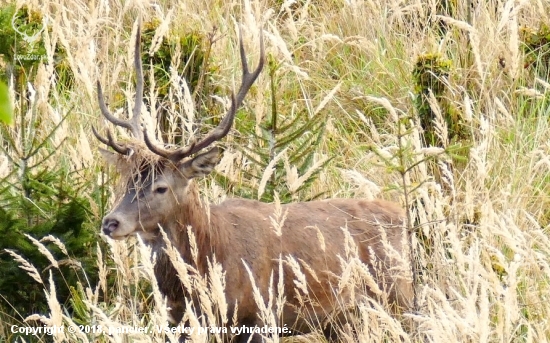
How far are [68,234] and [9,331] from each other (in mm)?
606

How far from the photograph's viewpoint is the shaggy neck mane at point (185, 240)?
512 centimetres

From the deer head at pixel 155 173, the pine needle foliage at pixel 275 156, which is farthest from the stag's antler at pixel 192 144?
the pine needle foliage at pixel 275 156

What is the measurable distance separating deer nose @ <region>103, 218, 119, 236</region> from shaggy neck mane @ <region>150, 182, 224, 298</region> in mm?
399

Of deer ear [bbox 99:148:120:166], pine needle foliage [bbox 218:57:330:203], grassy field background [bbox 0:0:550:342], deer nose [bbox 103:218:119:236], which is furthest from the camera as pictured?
pine needle foliage [bbox 218:57:330:203]

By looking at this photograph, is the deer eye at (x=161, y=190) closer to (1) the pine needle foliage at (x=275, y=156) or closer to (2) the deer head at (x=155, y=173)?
(2) the deer head at (x=155, y=173)

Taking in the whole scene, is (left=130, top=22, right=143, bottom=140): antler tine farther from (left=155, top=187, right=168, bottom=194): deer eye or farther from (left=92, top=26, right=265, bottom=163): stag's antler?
(left=155, top=187, right=168, bottom=194): deer eye

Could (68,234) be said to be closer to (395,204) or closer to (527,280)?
(395,204)

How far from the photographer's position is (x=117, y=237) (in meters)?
4.75

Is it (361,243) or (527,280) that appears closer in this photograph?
(527,280)

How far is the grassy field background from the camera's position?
492 centimetres

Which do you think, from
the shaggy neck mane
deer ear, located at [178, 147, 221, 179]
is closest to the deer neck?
the shaggy neck mane

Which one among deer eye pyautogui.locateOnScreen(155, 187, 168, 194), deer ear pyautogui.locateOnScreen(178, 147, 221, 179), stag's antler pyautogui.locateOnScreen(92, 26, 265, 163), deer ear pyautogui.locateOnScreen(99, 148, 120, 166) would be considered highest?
stag's antler pyautogui.locateOnScreen(92, 26, 265, 163)

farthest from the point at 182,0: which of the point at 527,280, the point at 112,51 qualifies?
the point at 527,280

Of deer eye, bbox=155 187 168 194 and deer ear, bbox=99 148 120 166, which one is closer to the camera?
deer eye, bbox=155 187 168 194
